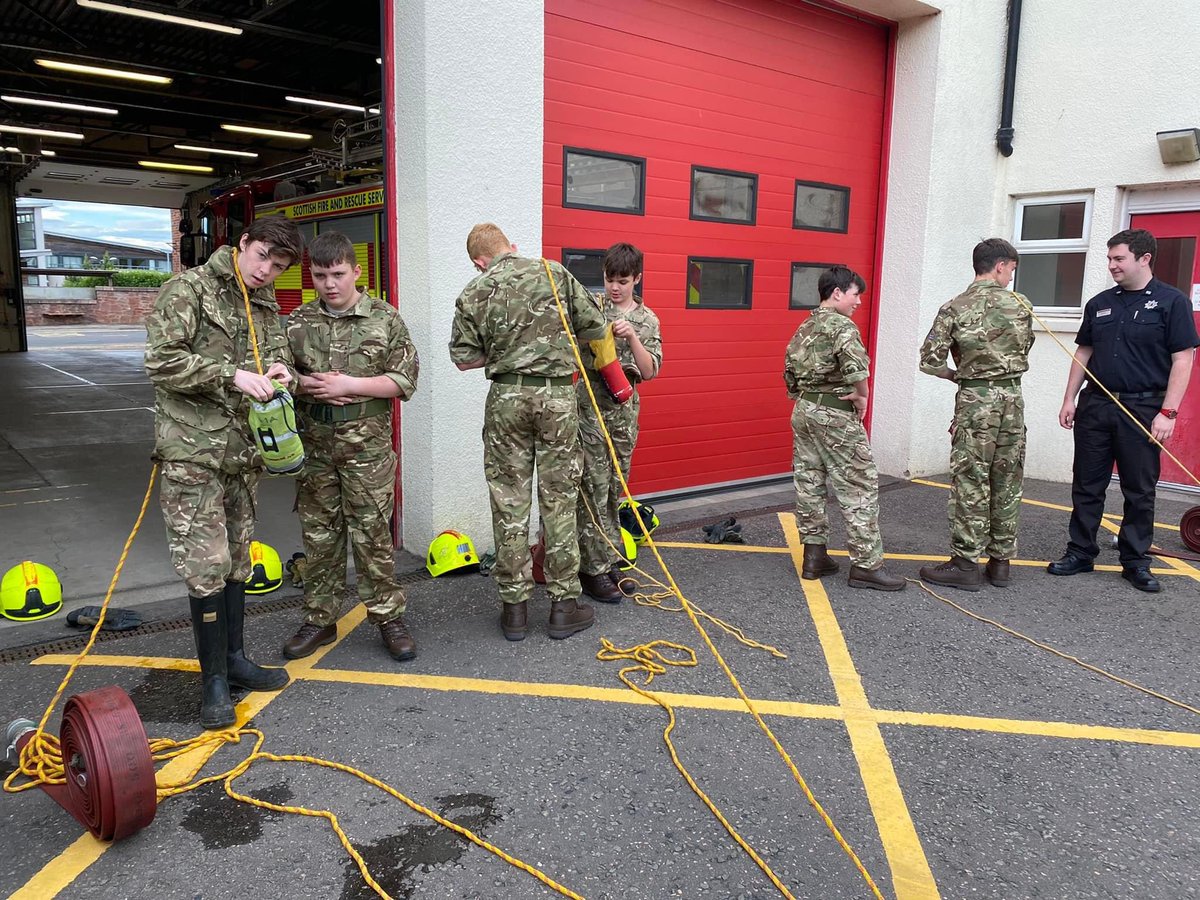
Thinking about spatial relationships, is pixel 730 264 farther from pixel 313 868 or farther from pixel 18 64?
pixel 18 64

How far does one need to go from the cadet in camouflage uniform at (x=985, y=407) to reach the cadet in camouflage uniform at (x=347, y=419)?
321cm

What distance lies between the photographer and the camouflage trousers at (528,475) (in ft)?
14.0

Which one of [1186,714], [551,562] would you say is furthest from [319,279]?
[1186,714]

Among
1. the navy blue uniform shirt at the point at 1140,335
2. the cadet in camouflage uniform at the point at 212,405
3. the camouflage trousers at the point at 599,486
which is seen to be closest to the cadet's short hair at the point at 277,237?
the cadet in camouflage uniform at the point at 212,405

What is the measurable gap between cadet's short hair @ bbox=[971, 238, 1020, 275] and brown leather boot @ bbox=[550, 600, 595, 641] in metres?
3.01

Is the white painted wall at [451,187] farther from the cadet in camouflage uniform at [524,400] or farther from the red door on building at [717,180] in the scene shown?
the cadet in camouflage uniform at [524,400]

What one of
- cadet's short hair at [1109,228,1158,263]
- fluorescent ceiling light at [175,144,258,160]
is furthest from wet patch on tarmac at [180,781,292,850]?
fluorescent ceiling light at [175,144,258,160]

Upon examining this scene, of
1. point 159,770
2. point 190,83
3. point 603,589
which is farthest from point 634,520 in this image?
point 190,83

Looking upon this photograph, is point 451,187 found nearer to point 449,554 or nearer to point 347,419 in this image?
point 347,419

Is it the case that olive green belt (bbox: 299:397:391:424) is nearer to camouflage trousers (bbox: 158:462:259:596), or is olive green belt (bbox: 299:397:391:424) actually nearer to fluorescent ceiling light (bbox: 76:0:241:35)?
camouflage trousers (bbox: 158:462:259:596)

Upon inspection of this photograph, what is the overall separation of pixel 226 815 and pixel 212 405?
1.50 meters

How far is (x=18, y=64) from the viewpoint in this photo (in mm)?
13633

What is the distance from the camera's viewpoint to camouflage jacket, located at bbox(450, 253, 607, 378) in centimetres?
417

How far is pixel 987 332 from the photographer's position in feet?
16.7
